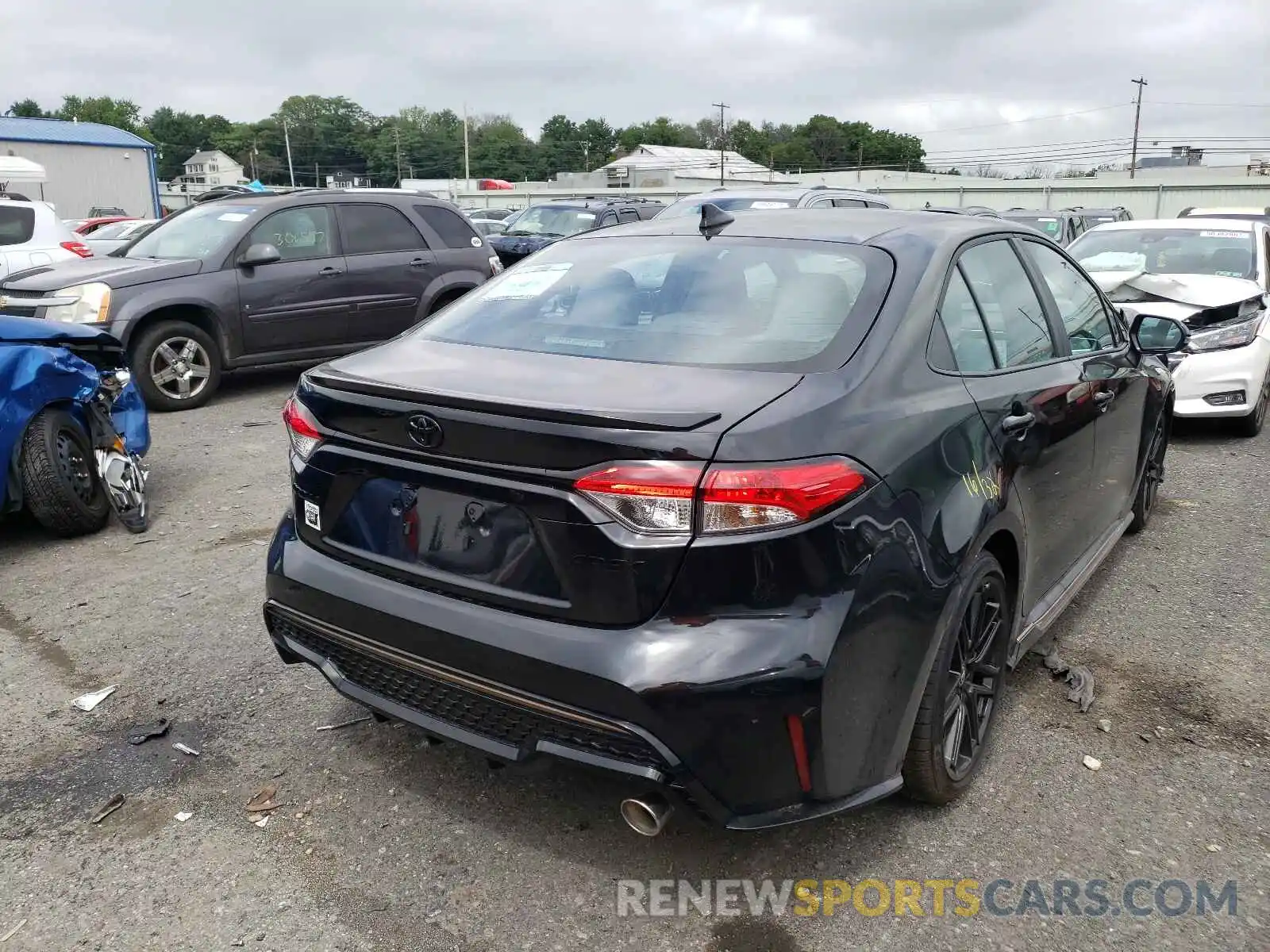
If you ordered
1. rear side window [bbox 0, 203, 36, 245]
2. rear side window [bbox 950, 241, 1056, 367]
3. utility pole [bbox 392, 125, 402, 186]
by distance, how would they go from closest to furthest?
1. rear side window [bbox 950, 241, 1056, 367]
2. rear side window [bbox 0, 203, 36, 245]
3. utility pole [bbox 392, 125, 402, 186]

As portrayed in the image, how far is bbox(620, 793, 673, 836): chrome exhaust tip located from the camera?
2314mm

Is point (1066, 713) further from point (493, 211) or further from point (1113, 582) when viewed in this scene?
point (493, 211)

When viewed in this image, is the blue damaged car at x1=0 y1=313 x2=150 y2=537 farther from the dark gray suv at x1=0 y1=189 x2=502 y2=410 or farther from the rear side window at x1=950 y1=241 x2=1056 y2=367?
the rear side window at x1=950 y1=241 x2=1056 y2=367

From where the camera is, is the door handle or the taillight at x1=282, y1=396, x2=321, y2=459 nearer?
the taillight at x1=282, y1=396, x2=321, y2=459

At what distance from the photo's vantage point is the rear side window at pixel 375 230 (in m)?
9.34

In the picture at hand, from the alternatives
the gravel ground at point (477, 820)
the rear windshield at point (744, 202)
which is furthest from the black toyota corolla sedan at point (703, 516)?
the rear windshield at point (744, 202)

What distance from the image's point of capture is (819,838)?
2.81m

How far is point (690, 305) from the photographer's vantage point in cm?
296

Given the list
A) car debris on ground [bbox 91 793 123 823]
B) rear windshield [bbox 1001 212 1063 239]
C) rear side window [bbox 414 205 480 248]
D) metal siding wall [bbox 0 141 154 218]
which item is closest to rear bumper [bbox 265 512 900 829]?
car debris on ground [bbox 91 793 123 823]

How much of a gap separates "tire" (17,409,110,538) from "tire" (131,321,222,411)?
10.2 feet

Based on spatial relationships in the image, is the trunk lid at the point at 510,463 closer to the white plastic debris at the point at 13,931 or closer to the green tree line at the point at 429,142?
the white plastic debris at the point at 13,931

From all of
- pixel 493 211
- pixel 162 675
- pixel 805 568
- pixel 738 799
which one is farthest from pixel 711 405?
pixel 493 211

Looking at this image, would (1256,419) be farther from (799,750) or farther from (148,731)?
(148,731)

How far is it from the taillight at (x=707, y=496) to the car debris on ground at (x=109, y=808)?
1.88 meters
